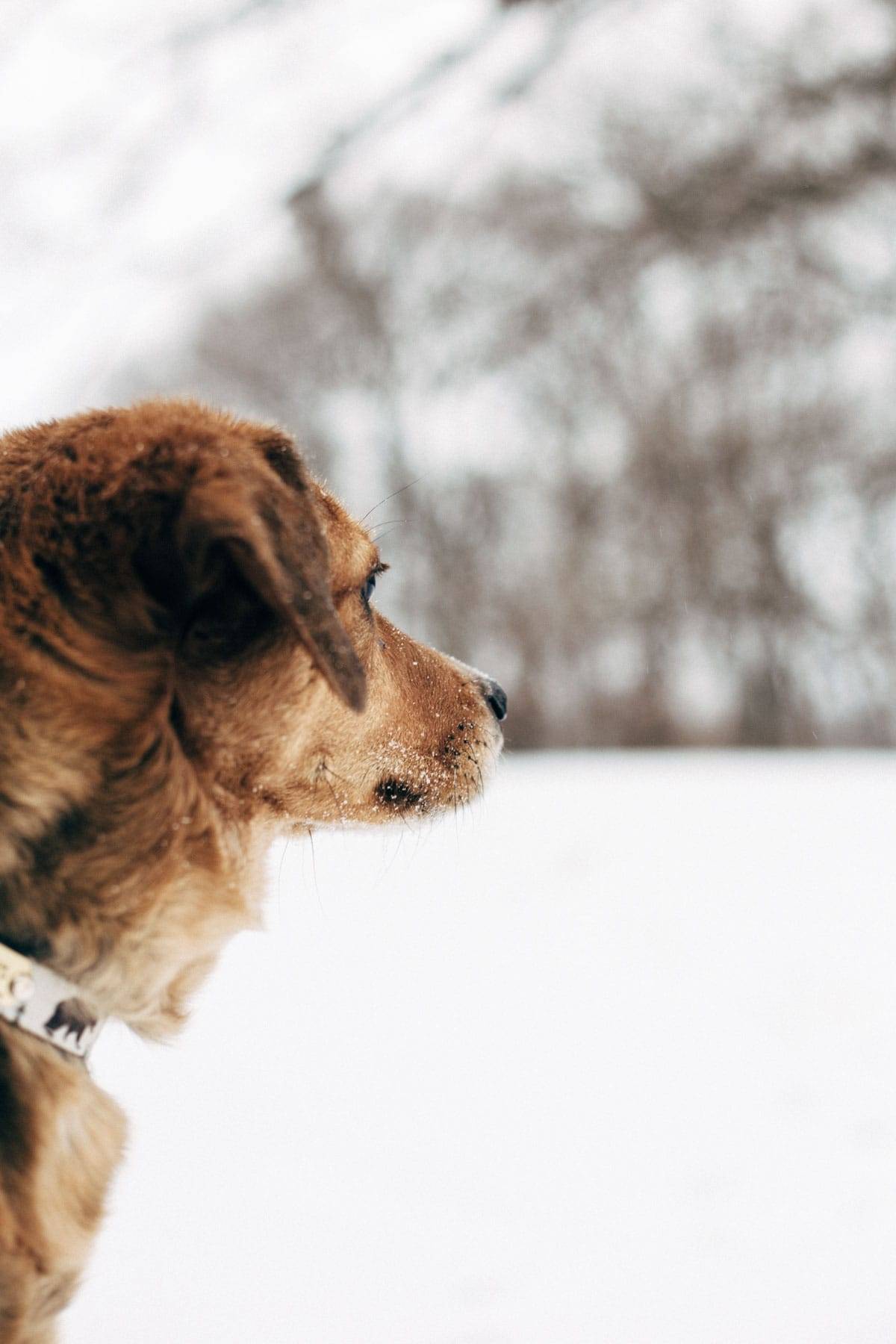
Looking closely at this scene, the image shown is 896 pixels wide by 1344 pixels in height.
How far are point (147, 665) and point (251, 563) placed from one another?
0.94 feet

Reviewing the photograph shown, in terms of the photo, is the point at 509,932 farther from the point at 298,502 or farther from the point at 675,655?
the point at 675,655

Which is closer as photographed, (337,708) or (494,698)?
(337,708)

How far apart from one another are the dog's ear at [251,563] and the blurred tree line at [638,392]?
29.0 feet

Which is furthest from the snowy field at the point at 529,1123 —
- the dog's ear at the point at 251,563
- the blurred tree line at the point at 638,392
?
the blurred tree line at the point at 638,392

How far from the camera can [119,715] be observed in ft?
5.34

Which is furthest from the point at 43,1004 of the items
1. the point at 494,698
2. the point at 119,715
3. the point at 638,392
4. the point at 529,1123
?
the point at 638,392

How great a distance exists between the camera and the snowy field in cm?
255

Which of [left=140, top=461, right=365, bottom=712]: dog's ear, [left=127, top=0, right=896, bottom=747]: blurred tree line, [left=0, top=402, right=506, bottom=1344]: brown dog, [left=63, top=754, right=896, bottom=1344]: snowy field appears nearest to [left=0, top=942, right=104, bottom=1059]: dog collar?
[left=0, top=402, right=506, bottom=1344]: brown dog

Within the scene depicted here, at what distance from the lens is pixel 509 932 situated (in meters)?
5.59

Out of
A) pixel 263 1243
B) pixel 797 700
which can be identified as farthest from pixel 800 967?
pixel 797 700

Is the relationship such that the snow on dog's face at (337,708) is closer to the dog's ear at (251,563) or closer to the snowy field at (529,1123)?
the dog's ear at (251,563)

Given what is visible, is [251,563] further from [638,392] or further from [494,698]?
[638,392]

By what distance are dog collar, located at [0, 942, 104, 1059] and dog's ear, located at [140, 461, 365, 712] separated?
0.58 metres

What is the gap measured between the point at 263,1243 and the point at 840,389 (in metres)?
10.7
